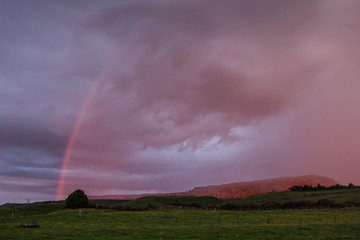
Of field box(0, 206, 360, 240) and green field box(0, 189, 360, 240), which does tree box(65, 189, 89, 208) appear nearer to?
green field box(0, 189, 360, 240)

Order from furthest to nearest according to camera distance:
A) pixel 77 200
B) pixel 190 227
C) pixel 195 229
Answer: pixel 77 200 → pixel 190 227 → pixel 195 229

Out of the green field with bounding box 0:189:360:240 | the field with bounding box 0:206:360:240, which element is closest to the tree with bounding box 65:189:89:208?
the green field with bounding box 0:189:360:240

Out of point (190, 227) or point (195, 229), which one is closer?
point (195, 229)

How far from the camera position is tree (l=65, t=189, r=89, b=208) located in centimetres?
11519

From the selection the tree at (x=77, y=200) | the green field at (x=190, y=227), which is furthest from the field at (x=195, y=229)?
the tree at (x=77, y=200)

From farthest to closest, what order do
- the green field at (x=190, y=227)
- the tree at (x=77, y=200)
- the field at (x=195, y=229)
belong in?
the tree at (x=77, y=200) → the green field at (x=190, y=227) → the field at (x=195, y=229)

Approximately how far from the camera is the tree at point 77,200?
115188mm

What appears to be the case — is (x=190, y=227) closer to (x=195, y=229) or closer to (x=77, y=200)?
(x=195, y=229)

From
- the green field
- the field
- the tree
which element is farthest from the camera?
the tree

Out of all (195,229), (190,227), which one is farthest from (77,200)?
(195,229)

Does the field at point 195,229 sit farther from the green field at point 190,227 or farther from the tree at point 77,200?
the tree at point 77,200

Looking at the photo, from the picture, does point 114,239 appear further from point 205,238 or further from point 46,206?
point 46,206

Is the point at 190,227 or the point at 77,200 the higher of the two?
the point at 77,200

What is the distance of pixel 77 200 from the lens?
116 metres
